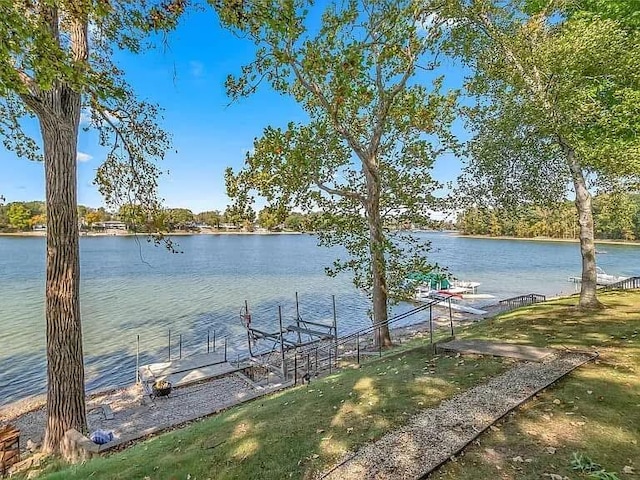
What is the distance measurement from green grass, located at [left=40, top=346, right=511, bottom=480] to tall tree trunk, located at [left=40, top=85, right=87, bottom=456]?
156 centimetres

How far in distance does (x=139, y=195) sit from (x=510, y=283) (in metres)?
36.2

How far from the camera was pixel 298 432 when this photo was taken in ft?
13.5

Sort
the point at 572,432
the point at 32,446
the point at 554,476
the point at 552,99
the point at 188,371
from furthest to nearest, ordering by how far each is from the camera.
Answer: the point at 188,371, the point at 552,99, the point at 32,446, the point at 572,432, the point at 554,476

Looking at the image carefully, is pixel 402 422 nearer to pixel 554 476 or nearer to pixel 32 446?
pixel 554 476

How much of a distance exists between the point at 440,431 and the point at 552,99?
9.56 m

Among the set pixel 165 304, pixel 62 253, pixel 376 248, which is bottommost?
pixel 165 304

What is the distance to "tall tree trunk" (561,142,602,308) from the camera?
10.5 metres

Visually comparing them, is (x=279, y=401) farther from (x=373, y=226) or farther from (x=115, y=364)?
(x=115, y=364)

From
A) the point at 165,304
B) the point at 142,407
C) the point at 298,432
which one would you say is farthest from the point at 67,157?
the point at 165,304

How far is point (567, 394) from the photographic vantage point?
4504 millimetres

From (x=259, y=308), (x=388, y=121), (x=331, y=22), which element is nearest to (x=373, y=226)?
(x=388, y=121)

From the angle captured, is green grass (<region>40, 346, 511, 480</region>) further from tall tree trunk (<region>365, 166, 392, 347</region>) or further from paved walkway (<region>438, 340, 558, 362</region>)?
tall tree trunk (<region>365, 166, 392, 347</region>)

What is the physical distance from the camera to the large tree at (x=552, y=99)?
934 cm

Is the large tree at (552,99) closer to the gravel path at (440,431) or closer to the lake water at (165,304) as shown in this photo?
the lake water at (165,304)
